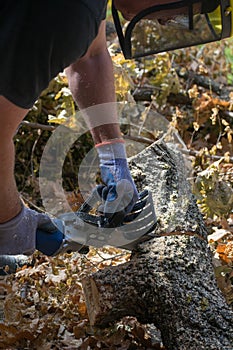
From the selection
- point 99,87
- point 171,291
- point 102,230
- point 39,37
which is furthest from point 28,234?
point 39,37

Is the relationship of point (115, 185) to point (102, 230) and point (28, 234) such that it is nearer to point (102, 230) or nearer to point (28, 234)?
point (102, 230)

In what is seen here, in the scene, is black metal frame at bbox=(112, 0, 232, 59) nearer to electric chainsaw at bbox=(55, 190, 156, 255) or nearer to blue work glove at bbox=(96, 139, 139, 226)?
blue work glove at bbox=(96, 139, 139, 226)

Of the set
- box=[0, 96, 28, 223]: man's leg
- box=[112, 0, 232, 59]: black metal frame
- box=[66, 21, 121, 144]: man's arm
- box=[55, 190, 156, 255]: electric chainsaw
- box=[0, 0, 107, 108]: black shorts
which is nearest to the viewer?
box=[0, 0, 107, 108]: black shorts

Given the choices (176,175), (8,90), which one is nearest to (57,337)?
(176,175)

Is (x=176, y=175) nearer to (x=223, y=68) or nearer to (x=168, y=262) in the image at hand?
(x=168, y=262)

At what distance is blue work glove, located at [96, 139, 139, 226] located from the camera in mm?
2398

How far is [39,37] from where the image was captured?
5.39ft

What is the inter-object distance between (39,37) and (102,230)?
96 centimetres

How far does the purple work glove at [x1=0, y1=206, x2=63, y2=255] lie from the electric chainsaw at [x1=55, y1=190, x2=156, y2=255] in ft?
0.13

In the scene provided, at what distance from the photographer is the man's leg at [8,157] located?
1839 millimetres

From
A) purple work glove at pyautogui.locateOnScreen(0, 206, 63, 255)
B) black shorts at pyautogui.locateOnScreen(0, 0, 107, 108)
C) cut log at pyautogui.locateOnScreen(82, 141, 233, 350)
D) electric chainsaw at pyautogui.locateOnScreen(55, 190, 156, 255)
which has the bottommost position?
cut log at pyautogui.locateOnScreen(82, 141, 233, 350)

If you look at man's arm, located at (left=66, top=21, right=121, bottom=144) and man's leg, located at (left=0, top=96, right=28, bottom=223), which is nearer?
man's leg, located at (left=0, top=96, right=28, bottom=223)

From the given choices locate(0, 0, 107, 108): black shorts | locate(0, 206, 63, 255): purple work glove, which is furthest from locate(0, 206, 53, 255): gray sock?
locate(0, 0, 107, 108): black shorts

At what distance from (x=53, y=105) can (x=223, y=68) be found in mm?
1636
